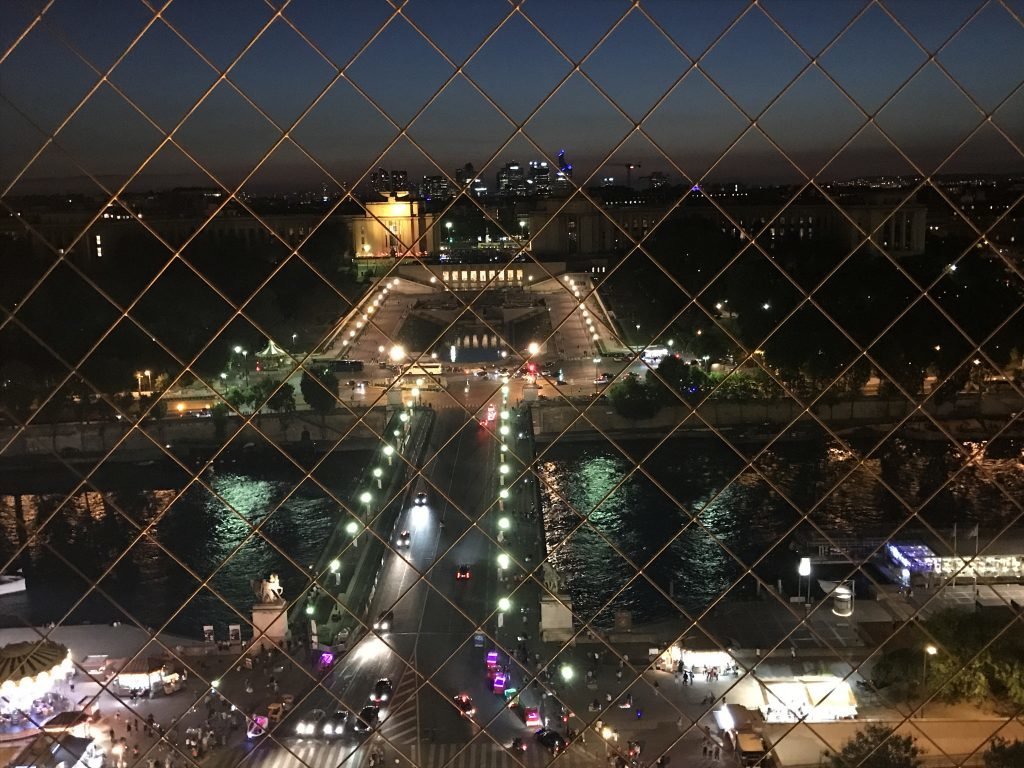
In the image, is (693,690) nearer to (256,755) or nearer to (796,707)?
(796,707)

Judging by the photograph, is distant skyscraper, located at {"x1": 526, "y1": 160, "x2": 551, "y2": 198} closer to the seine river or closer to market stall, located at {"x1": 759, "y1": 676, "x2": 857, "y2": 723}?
the seine river

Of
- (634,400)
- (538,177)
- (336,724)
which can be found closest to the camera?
(336,724)

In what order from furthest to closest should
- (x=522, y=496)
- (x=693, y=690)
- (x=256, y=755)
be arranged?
(x=522, y=496), (x=693, y=690), (x=256, y=755)

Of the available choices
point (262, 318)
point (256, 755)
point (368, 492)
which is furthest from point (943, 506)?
point (262, 318)

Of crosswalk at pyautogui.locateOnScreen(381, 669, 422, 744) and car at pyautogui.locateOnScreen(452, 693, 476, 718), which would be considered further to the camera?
car at pyautogui.locateOnScreen(452, 693, 476, 718)

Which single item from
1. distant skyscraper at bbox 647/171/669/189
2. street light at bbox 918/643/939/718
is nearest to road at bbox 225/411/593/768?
street light at bbox 918/643/939/718

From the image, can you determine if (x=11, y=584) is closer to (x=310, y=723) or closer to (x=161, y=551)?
(x=161, y=551)

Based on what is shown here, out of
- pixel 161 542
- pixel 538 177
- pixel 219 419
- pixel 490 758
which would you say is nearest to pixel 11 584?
pixel 161 542
